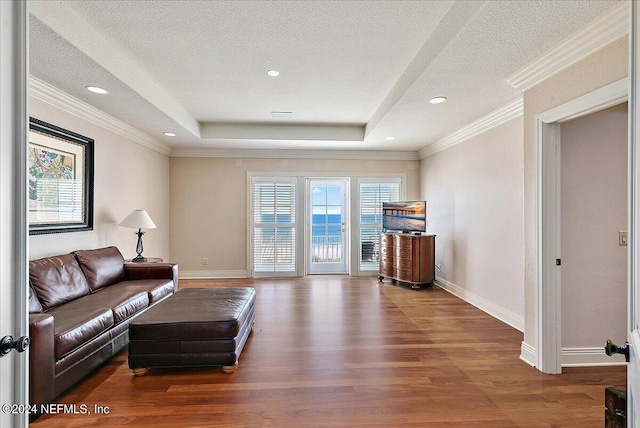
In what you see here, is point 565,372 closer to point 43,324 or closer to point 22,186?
point 22,186

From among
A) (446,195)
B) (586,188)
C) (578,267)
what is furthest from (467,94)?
(446,195)

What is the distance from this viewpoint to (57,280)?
9.81 ft

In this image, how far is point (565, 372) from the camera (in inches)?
104

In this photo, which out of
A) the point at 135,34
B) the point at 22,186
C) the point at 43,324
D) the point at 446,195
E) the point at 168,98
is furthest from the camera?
the point at 446,195

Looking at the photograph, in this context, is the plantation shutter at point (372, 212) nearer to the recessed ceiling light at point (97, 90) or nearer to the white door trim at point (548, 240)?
the white door trim at point (548, 240)

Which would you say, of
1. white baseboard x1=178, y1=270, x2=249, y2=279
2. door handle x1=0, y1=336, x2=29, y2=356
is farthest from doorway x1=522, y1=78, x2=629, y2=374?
white baseboard x1=178, y1=270, x2=249, y2=279

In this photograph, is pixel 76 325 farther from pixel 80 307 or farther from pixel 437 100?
pixel 437 100

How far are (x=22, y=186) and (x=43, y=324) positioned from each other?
1.50 m

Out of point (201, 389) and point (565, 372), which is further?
point (565, 372)

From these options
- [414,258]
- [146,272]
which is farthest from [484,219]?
[146,272]

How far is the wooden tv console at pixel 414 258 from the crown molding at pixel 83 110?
4.39m

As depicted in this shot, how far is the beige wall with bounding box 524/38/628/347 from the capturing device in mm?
2062

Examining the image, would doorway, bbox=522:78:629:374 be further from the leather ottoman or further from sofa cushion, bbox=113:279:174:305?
sofa cushion, bbox=113:279:174:305

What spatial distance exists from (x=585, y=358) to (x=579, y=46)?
7.91ft
